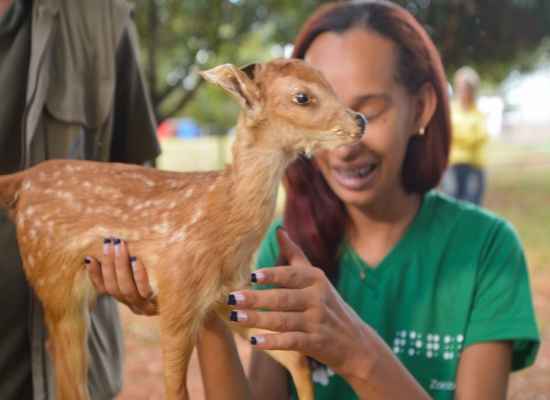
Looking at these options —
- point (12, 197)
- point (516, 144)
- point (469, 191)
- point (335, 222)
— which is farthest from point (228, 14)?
point (516, 144)

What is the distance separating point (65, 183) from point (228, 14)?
4.44 m

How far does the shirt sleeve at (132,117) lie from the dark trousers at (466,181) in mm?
5502

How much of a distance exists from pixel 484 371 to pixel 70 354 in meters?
0.99

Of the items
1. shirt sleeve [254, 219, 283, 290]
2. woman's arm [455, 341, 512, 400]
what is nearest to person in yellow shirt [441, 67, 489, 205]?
shirt sleeve [254, 219, 283, 290]

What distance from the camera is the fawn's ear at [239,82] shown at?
3.28 ft

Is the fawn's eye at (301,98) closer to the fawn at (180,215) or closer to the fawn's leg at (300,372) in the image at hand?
the fawn at (180,215)

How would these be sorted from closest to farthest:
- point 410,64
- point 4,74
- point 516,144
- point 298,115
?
point 298,115 < point 4,74 < point 410,64 < point 516,144

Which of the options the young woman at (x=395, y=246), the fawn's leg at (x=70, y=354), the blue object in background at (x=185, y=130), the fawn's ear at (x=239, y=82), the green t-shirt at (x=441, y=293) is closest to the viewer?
the fawn's ear at (x=239, y=82)

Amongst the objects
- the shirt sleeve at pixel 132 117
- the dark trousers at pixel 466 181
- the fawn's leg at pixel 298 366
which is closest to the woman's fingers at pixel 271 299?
the fawn's leg at pixel 298 366

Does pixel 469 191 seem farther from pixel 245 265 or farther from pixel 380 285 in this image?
pixel 245 265

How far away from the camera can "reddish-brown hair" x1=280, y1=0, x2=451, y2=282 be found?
1.56m

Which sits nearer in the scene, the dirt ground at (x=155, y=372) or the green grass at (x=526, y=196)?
the dirt ground at (x=155, y=372)

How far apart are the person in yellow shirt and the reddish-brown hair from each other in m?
4.90

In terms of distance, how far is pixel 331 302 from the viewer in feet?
3.78
